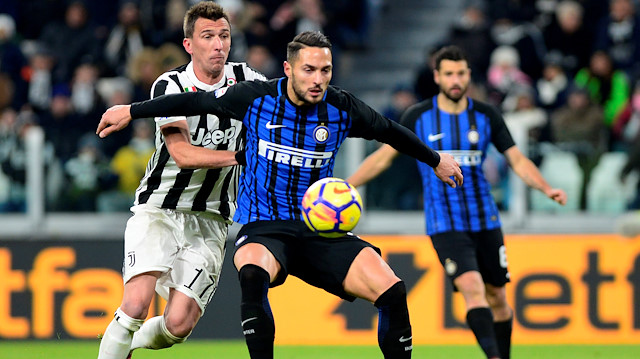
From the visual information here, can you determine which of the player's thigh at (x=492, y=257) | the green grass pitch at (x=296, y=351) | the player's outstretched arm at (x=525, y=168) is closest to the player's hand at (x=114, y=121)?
the player's thigh at (x=492, y=257)

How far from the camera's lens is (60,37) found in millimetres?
12656

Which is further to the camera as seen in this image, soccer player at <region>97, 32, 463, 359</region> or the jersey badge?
the jersey badge

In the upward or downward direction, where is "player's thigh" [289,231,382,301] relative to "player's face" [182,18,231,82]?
downward

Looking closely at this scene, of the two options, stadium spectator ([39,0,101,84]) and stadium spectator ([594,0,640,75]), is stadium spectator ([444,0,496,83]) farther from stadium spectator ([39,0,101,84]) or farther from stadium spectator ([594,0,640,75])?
stadium spectator ([39,0,101,84])

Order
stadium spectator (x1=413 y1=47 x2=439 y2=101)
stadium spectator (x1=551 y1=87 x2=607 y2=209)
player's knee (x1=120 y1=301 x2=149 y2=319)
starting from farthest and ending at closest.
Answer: stadium spectator (x1=413 y1=47 x2=439 y2=101) → stadium spectator (x1=551 y1=87 x2=607 y2=209) → player's knee (x1=120 y1=301 x2=149 y2=319)

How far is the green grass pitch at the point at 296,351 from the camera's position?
850cm

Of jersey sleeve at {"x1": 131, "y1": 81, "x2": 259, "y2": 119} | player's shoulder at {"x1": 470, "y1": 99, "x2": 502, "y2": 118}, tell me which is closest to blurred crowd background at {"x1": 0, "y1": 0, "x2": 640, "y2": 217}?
player's shoulder at {"x1": 470, "y1": 99, "x2": 502, "y2": 118}

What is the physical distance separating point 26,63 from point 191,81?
7.11 m

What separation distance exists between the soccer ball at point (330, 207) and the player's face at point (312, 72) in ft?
1.45

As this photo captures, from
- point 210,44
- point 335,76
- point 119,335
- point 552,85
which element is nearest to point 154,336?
point 119,335

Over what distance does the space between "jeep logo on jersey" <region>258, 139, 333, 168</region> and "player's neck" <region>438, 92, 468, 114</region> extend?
177 centimetres

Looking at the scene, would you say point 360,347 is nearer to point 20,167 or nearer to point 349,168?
point 349,168

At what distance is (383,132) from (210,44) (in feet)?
Answer: 3.61

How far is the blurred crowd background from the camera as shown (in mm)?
9812
